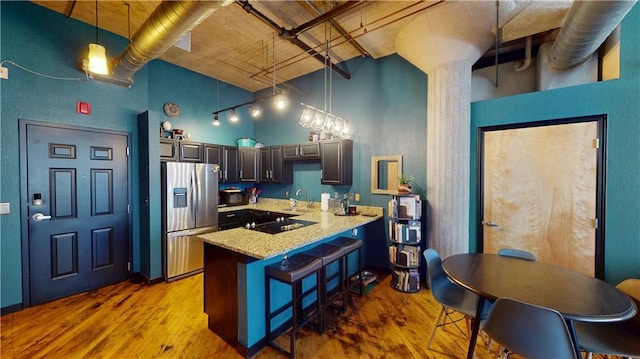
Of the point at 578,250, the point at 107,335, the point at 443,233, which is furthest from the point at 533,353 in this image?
the point at 107,335

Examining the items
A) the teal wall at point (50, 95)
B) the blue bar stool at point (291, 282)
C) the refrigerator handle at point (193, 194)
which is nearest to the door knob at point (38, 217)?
the teal wall at point (50, 95)

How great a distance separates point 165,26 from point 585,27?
3.47 meters

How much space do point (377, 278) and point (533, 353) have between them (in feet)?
7.38

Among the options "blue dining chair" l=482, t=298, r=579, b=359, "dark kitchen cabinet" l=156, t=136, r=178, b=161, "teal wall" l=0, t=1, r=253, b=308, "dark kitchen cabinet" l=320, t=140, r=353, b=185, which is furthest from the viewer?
"dark kitchen cabinet" l=320, t=140, r=353, b=185

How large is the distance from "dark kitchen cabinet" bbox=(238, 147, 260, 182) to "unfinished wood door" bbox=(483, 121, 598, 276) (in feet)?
12.4

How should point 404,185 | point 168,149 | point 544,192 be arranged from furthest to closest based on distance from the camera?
point 168,149, point 404,185, point 544,192

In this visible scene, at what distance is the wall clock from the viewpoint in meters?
3.95

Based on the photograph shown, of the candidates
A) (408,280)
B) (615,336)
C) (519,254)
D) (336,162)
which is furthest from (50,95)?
(615,336)

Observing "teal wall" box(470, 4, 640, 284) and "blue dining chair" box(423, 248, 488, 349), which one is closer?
"blue dining chair" box(423, 248, 488, 349)

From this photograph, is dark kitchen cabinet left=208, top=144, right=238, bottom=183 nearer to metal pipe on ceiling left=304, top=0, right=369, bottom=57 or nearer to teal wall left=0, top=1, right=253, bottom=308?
teal wall left=0, top=1, right=253, bottom=308

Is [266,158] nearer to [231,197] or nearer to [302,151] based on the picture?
[302,151]

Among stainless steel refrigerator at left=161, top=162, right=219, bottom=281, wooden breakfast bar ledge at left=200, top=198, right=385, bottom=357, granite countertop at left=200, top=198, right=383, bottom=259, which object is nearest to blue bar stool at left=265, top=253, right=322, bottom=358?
wooden breakfast bar ledge at left=200, top=198, right=385, bottom=357

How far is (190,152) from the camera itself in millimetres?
3947

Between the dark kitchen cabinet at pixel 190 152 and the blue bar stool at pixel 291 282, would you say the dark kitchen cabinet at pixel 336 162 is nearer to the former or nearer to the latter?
the blue bar stool at pixel 291 282
